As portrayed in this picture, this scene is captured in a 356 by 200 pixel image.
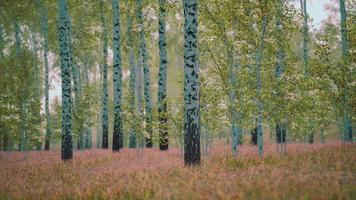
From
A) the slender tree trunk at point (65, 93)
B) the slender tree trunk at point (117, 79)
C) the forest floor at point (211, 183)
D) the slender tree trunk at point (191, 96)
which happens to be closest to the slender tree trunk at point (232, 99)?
the slender tree trunk at point (191, 96)

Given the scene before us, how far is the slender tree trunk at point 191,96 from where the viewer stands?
A: 12.2m

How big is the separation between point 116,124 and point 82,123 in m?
3.55

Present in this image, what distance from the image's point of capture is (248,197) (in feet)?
22.4

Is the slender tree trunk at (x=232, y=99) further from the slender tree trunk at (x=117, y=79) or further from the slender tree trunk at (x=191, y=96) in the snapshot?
the slender tree trunk at (x=117, y=79)

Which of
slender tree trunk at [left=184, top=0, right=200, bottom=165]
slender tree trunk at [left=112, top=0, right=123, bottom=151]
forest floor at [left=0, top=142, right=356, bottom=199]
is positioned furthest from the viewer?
slender tree trunk at [left=112, top=0, right=123, bottom=151]

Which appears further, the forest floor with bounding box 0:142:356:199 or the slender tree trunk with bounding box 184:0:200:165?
the slender tree trunk with bounding box 184:0:200:165

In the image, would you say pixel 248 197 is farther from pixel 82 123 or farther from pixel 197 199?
pixel 82 123

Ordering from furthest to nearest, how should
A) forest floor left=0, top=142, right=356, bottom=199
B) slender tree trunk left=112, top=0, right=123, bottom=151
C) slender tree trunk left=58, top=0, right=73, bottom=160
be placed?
slender tree trunk left=112, top=0, right=123, bottom=151 → slender tree trunk left=58, top=0, right=73, bottom=160 → forest floor left=0, top=142, right=356, bottom=199

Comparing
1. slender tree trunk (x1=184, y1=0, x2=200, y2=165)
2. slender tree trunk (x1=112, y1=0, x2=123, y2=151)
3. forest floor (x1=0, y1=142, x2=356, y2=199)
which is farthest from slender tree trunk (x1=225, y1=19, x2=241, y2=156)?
slender tree trunk (x1=112, y1=0, x2=123, y2=151)

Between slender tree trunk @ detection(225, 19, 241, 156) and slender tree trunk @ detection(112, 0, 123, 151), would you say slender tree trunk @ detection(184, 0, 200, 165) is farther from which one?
slender tree trunk @ detection(112, 0, 123, 151)

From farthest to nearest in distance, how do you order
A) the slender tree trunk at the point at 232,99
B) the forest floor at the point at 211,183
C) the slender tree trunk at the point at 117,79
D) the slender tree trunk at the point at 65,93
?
1. the slender tree trunk at the point at 117,79
2. the slender tree trunk at the point at 65,93
3. the slender tree trunk at the point at 232,99
4. the forest floor at the point at 211,183

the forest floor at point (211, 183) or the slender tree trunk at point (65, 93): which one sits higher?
the slender tree trunk at point (65, 93)

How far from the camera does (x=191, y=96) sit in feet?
39.9

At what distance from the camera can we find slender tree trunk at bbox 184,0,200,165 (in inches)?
479
